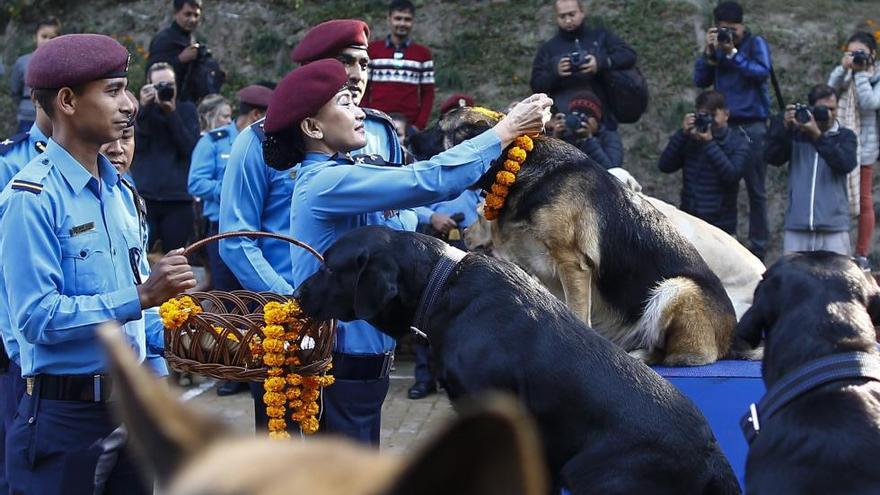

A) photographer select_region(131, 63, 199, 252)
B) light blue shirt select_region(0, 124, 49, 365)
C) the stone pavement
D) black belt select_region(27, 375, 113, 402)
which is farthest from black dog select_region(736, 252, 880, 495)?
photographer select_region(131, 63, 199, 252)

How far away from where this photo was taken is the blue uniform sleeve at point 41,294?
11.2 feet

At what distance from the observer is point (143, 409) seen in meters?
1.13

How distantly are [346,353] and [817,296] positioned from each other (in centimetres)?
183

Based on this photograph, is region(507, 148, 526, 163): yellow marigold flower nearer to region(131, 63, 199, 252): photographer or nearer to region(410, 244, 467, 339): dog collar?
region(410, 244, 467, 339): dog collar

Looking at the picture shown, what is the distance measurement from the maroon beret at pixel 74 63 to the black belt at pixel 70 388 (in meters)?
0.96

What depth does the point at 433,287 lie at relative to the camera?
4.05 metres

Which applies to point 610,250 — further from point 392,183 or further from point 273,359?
point 273,359

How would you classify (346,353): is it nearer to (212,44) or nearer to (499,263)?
(499,263)

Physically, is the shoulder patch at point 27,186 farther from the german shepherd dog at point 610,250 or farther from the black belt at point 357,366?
the german shepherd dog at point 610,250

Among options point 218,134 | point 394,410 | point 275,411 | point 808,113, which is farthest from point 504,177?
point 808,113

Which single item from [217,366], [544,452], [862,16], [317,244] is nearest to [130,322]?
[217,366]

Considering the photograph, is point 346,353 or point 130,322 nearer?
point 130,322

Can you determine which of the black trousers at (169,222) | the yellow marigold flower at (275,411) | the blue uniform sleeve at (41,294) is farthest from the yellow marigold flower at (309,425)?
the black trousers at (169,222)

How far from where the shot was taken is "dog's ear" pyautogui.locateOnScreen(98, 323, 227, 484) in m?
1.11
